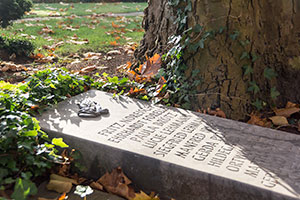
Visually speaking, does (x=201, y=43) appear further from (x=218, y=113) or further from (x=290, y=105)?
(x=290, y=105)

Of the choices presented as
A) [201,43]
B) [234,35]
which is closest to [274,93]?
[234,35]

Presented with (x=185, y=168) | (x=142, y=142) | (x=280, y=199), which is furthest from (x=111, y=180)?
(x=280, y=199)

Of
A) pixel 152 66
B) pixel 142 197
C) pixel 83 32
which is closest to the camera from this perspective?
pixel 142 197

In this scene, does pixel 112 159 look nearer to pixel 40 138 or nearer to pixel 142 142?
pixel 142 142

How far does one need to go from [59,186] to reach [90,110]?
29.7 inches

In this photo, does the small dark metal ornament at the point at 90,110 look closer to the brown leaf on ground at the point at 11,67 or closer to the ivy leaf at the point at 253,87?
the ivy leaf at the point at 253,87

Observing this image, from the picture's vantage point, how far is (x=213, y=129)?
9.04 ft

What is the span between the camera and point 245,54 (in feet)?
Result: 10.2

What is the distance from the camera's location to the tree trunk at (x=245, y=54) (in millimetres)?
3139

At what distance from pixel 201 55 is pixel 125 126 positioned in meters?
1.02

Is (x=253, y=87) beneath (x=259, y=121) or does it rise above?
above

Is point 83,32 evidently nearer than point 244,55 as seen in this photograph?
No

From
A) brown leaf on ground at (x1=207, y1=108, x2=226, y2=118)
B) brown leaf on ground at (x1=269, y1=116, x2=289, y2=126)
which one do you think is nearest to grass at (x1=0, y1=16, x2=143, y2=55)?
brown leaf on ground at (x1=207, y1=108, x2=226, y2=118)

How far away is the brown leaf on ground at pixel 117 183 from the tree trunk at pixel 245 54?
1157 millimetres
